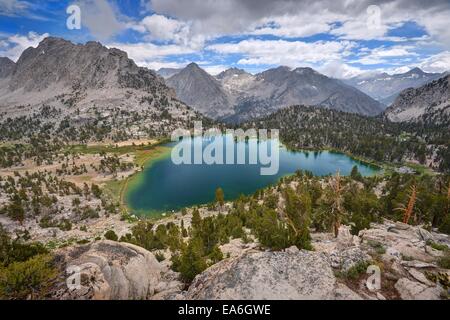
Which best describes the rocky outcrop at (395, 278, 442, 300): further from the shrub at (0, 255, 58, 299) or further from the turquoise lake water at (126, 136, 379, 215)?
the turquoise lake water at (126, 136, 379, 215)

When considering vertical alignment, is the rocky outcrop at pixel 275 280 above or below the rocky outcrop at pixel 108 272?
above

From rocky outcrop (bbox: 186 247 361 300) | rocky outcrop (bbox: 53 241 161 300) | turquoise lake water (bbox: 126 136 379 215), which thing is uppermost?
rocky outcrop (bbox: 186 247 361 300)

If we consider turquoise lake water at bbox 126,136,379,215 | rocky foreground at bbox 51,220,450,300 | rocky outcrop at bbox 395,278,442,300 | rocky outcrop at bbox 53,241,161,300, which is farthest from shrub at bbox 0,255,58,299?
turquoise lake water at bbox 126,136,379,215

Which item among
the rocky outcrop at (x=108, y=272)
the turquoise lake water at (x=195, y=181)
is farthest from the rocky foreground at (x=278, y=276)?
the turquoise lake water at (x=195, y=181)

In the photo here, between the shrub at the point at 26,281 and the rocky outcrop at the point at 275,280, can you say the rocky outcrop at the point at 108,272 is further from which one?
the rocky outcrop at the point at 275,280

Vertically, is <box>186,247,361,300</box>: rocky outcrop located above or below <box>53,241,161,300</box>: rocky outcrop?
above
